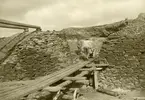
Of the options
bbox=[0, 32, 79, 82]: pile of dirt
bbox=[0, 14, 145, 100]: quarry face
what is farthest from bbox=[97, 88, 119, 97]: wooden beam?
bbox=[0, 32, 79, 82]: pile of dirt

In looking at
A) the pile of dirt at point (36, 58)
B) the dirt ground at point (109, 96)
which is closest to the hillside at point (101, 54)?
the pile of dirt at point (36, 58)

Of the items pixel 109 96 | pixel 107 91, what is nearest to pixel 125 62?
pixel 107 91

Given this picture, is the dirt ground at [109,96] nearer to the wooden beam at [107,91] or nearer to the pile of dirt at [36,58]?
the wooden beam at [107,91]

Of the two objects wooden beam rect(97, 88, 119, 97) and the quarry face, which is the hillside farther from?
wooden beam rect(97, 88, 119, 97)

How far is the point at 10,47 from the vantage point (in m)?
9.34

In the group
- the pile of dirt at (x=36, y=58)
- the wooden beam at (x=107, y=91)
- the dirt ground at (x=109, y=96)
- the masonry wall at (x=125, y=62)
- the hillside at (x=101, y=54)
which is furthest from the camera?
the pile of dirt at (x=36, y=58)

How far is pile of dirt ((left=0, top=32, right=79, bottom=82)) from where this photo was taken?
8.73 m

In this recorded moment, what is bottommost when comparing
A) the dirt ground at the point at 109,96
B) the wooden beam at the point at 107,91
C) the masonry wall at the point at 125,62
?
the dirt ground at the point at 109,96

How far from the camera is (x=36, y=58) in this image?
8.84m

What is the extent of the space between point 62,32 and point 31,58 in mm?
1615

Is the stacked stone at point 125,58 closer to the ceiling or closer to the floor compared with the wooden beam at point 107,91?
closer to the ceiling

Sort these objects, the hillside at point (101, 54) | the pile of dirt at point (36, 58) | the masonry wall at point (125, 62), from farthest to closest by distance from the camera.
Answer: the pile of dirt at point (36, 58) < the hillside at point (101, 54) < the masonry wall at point (125, 62)

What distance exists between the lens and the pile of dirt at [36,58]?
8727 mm

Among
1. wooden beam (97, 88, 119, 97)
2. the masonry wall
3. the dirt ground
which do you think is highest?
the masonry wall
